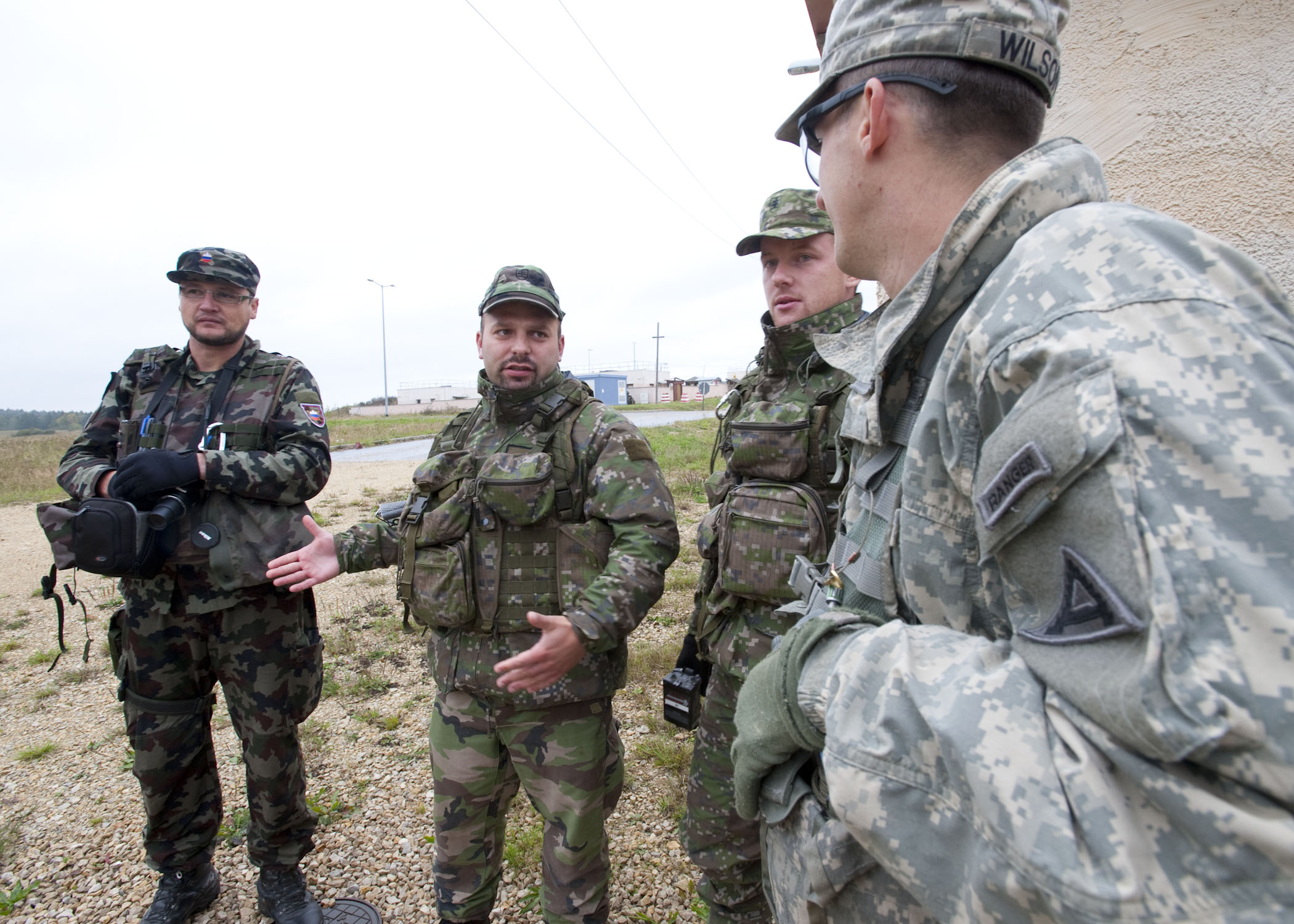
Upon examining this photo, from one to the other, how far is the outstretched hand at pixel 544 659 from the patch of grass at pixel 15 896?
259 cm

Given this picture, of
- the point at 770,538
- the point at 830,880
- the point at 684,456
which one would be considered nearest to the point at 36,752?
the point at 770,538

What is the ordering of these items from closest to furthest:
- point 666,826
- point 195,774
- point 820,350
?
point 820,350 < point 195,774 < point 666,826

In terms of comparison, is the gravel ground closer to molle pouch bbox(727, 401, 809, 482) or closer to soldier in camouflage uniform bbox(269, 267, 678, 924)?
soldier in camouflage uniform bbox(269, 267, 678, 924)

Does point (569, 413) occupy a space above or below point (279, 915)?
above

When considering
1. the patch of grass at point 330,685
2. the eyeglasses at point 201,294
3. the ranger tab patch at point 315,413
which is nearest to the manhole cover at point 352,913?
the patch of grass at point 330,685

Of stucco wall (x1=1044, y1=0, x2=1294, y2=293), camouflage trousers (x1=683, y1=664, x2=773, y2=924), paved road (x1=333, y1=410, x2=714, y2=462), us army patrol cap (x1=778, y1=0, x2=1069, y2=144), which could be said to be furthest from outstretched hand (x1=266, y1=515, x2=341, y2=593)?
paved road (x1=333, y1=410, x2=714, y2=462)

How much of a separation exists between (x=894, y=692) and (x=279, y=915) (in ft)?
9.69

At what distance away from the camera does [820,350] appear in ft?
4.69

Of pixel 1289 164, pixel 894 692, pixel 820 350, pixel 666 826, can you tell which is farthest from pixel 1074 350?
pixel 666 826

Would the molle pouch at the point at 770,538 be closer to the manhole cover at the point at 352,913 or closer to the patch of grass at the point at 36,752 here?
the manhole cover at the point at 352,913

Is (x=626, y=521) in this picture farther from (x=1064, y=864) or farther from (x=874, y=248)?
(x=1064, y=864)

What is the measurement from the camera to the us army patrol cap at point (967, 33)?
990 mm

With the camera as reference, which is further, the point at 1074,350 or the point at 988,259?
the point at 988,259

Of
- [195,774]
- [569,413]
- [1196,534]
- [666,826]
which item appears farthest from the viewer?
[666,826]
